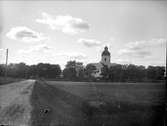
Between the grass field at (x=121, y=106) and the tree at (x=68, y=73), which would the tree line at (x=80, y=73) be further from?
the grass field at (x=121, y=106)

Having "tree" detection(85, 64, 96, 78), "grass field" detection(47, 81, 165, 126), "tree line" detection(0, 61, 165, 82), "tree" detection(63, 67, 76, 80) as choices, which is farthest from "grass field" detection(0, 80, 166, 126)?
"tree" detection(85, 64, 96, 78)

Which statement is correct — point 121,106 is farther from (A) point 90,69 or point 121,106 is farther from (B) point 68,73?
(A) point 90,69

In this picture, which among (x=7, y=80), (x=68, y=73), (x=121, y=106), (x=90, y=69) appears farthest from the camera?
(x=90, y=69)

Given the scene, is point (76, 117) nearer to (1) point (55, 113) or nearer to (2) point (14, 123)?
(1) point (55, 113)

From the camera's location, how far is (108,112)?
20.3 feet

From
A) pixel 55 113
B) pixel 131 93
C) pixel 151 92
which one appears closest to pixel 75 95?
pixel 55 113

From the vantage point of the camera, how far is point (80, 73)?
41.1 feet

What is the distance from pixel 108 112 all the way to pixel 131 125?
93cm

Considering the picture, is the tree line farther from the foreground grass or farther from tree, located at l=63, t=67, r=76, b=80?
the foreground grass

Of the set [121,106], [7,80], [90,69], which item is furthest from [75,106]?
[90,69]

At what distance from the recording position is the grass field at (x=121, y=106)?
579cm

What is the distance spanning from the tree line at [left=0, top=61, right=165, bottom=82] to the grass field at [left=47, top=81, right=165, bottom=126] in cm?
167

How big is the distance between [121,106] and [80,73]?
6.16 meters

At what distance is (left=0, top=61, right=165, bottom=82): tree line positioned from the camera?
331 inches
